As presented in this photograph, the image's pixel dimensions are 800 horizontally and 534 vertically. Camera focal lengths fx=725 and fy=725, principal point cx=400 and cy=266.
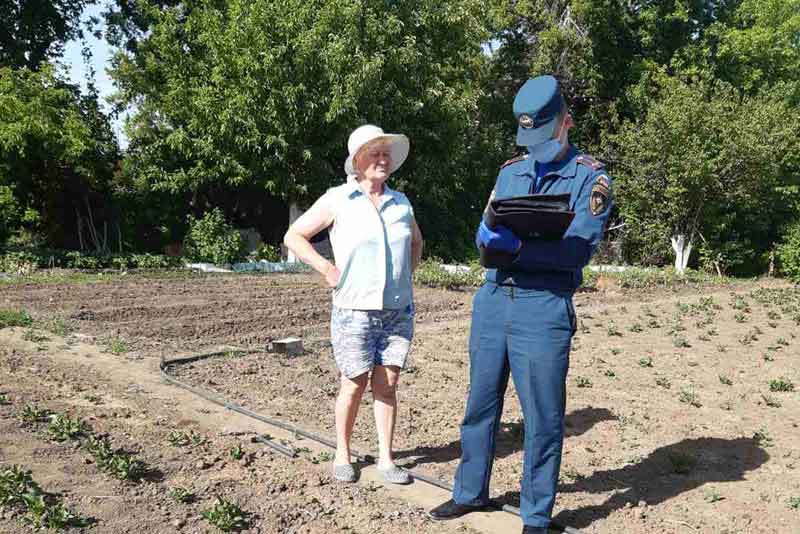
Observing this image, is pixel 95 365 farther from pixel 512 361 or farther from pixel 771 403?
pixel 771 403

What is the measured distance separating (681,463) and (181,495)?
2688mm

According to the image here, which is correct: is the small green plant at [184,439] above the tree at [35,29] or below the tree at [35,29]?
below

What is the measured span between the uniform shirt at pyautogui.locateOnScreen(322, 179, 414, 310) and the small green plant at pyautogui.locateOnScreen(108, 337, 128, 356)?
3852mm

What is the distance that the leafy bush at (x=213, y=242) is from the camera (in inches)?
624

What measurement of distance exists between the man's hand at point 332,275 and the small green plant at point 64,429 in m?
1.92

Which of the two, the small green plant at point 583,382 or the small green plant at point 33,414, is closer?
the small green plant at point 33,414

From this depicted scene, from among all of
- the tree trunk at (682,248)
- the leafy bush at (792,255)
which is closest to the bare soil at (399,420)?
the leafy bush at (792,255)

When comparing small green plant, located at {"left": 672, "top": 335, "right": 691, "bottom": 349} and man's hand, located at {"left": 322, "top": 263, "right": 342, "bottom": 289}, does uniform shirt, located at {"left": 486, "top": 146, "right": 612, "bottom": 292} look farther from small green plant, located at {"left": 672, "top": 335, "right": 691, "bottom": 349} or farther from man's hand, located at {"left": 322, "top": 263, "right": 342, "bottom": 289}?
small green plant, located at {"left": 672, "top": 335, "right": 691, "bottom": 349}

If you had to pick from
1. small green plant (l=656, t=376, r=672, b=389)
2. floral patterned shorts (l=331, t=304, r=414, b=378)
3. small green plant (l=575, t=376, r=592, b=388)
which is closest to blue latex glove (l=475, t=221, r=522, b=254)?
floral patterned shorts (l=331, t=304, r=414, b=378)

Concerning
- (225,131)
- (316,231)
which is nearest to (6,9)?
(225,131)

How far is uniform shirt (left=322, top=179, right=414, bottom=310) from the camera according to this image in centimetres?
355

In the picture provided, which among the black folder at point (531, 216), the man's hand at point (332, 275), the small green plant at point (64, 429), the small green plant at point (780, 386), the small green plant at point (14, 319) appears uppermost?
the black folder at point (531, 216)

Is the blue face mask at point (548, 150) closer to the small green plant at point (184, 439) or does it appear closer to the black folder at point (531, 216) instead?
the black folder at point (531, 216)

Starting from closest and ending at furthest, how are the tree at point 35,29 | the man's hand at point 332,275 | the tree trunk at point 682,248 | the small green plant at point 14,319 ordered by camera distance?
the man's hand at point 332,275 → the small green plant at point 14,319 → the tree at point 35,29 → the tree trunk at point 682,248
